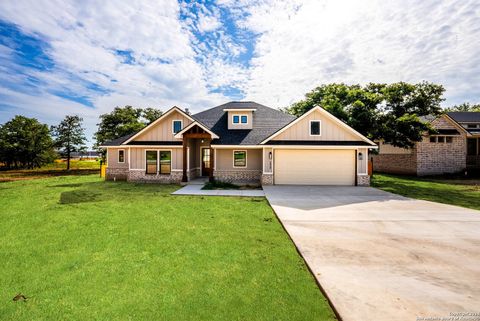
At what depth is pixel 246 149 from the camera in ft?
57.5

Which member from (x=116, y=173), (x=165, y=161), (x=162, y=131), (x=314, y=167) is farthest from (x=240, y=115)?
(x=116, y=173)

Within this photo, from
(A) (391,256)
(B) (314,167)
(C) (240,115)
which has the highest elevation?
(C) (240,115)

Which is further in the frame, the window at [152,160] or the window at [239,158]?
the window at [239,158]

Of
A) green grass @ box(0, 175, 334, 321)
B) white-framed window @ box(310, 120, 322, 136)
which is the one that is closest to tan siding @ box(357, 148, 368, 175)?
white-framed window @ box(310, 120, 322, 136)

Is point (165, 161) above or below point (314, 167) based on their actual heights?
above

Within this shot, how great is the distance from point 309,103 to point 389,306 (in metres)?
28.8

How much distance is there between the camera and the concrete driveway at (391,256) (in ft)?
11.0

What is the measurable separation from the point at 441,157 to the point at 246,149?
20927 millimetres

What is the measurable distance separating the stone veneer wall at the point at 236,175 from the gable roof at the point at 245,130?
7.53 ft

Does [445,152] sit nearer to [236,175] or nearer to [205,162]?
[236,175]

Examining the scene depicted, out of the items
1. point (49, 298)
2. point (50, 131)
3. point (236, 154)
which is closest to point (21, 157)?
point (50, 131)

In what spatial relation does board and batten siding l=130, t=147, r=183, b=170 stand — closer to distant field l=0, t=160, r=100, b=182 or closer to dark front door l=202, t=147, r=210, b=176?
dark front door l=202, t=147, r=210, b=176

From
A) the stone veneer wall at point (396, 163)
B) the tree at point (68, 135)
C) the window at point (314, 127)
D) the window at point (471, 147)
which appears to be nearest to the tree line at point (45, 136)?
the tree at point (68, 135)

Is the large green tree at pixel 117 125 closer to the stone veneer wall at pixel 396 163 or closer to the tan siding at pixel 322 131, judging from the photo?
the tan siding at pixel 322 131
